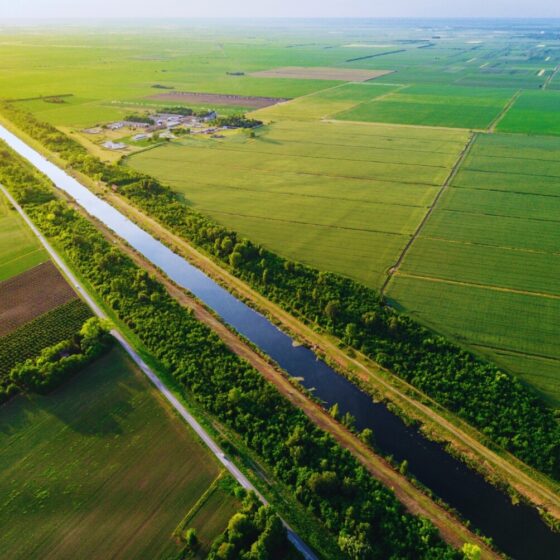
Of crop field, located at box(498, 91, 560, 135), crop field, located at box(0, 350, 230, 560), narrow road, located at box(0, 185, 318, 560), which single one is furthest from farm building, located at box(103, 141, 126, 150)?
crop field, located at box(498, 91, 560, 135)

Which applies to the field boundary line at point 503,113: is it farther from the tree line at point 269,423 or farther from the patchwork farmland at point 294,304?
the tree line at point 269,423

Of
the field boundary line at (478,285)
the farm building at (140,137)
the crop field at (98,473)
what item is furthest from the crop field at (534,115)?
the crop field at (98,473)

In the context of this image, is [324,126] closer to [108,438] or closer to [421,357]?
[421,357]

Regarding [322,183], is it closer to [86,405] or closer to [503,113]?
[86,405]

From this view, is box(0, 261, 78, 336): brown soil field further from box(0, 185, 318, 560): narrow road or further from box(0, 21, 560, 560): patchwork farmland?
box(0, 185, 318, 560): narrow road

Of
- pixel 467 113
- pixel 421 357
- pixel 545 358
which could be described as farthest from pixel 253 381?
pixel 467 113

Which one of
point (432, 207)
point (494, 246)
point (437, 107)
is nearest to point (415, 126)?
point (437, 107)
